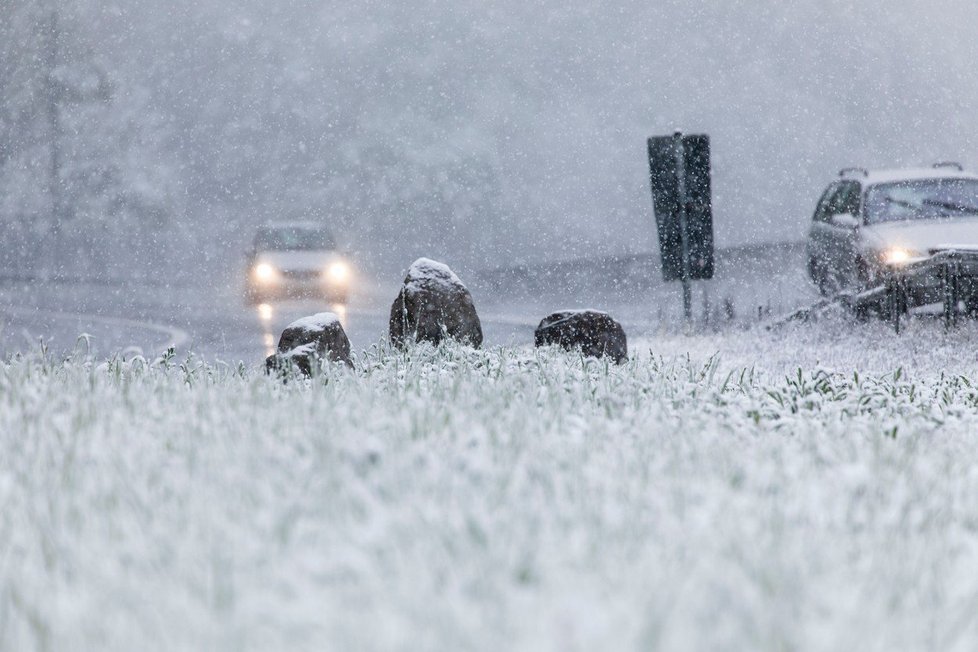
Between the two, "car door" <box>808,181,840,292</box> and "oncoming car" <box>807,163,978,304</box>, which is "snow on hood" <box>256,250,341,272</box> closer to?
"car door" <box>808,181,840,292</box>

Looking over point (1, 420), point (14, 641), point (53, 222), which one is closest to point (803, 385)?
point (1, 420)

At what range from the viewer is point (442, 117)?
52812mm

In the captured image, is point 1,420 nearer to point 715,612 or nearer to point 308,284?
point 715,612

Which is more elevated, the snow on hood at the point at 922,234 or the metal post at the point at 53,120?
the metal post at the point at 53,120

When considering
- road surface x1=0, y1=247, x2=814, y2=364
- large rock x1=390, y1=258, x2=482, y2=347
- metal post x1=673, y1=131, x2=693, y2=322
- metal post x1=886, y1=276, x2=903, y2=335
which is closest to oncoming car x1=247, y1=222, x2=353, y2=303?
road surface x1=0, y1=247, x2=814, y2=364

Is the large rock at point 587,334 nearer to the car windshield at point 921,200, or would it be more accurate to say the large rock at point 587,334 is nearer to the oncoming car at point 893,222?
the oncoming car at point 893,222

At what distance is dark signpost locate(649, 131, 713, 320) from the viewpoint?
1609cm

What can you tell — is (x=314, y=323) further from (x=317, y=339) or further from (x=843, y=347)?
(x=843, y=347)

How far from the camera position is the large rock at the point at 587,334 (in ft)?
35.1

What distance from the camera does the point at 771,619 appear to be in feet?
9.61

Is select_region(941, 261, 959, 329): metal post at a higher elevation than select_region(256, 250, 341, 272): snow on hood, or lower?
lower

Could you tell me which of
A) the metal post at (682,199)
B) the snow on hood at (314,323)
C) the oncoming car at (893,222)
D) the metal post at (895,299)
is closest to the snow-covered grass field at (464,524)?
the snow on hood at (314,323)

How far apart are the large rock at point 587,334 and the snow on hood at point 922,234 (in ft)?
17.3

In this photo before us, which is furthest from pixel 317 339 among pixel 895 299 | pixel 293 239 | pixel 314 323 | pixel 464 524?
pixel 293 239
